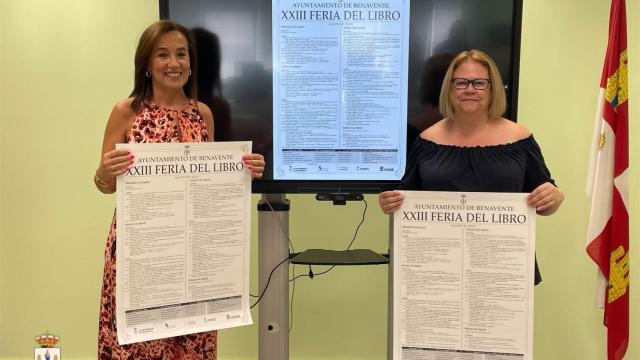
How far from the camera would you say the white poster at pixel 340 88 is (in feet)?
6.63

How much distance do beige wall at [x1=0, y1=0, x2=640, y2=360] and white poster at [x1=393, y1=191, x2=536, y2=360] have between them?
1.20 meters

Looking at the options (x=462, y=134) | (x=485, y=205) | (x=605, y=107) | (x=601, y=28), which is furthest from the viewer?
(x=601, y=28)

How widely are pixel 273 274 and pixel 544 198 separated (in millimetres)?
1035

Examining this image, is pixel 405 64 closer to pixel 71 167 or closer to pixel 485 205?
pixel 485 205

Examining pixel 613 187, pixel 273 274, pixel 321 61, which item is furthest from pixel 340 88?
pixel 613 187

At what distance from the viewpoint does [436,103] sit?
6.83 feet

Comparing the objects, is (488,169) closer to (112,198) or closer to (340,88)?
(340,88)

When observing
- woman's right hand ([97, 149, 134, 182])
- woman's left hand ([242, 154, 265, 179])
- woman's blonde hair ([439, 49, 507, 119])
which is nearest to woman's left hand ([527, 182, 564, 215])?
woman's blonde hair ([439, 49, 507, 119])

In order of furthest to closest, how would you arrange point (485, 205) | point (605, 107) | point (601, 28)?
point (601, 28) < point (605, 107) < point (485, 205)

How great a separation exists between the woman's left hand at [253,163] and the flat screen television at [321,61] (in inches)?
10.7

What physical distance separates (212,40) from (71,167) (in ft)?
4.51

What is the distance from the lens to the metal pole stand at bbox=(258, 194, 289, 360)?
2088 mm

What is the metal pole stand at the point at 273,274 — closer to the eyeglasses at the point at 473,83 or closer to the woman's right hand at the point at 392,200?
the woman's right hand at the point at 392,200

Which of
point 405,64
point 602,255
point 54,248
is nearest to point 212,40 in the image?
point 405,64
